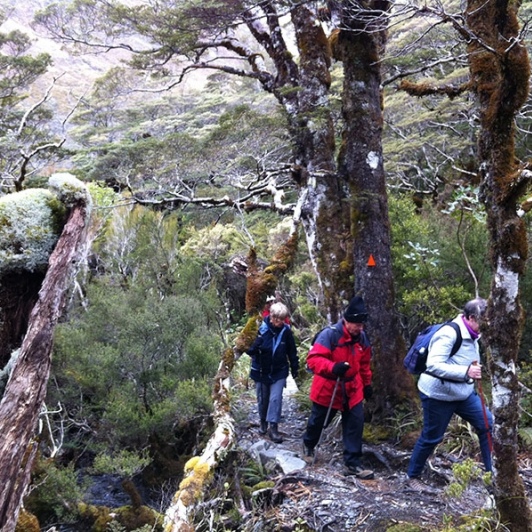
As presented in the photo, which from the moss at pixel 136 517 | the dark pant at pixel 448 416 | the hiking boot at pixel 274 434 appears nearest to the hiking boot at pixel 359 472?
the dark pant at pixel 448 416

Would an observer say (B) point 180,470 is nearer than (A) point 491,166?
No

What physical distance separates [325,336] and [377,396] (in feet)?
5.40

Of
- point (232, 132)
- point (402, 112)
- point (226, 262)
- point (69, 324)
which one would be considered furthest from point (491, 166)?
point (402, 112)

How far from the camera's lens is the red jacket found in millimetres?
4973

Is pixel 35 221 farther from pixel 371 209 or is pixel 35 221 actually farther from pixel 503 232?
pixel 371 209

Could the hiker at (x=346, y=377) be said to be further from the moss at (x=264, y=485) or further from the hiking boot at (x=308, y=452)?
the moss at (x=264, y=485)

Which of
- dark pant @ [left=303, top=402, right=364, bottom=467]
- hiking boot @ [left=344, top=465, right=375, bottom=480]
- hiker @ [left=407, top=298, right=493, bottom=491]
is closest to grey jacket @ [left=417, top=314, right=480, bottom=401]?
hiker @ [left=407, top=298, right=493, bottom=491]

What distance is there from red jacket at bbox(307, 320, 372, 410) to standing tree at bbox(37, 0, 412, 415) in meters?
1.11

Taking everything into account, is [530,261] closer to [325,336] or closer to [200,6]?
[325,336]

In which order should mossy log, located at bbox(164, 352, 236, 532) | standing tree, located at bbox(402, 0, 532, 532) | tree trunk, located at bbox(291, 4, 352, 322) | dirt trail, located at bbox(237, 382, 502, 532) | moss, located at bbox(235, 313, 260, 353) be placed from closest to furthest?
standing tree, located at bbox(402, 0, 532, 532) → mossy log, located at bbox(164, 352, 236, 532) → dirt trail, located at bbox(237, 382, 502, 532) → moss, located at bbox(235, 313, 260, 353) → tree trunk, located at bbox(291, 4, 352, 322)

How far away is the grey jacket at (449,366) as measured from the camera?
4.16 meters

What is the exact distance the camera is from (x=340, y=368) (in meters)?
4.83

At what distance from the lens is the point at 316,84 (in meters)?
6.94

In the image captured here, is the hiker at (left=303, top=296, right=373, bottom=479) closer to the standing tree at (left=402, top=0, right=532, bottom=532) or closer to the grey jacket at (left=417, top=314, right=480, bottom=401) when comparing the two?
the grey jacket at (left=417, top=314, right=480, bottom=401)
